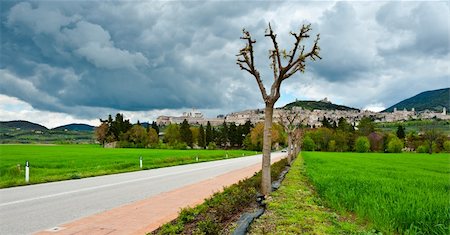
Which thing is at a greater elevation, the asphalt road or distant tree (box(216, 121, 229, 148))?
distant tree (box(216, 121, 229, 148))

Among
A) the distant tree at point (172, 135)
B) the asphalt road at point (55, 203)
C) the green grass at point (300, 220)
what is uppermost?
the distant tree at point (172, 135)

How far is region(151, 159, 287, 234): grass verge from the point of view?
20.3ft

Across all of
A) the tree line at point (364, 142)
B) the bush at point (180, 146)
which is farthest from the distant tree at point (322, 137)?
the bush at point (180, 146)

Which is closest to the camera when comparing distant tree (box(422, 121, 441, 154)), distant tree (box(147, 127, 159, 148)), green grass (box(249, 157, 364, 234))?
Answer: green grass (box(249, 157, 364, 234))

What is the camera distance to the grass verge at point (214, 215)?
6193 millimetres

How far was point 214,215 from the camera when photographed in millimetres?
7680

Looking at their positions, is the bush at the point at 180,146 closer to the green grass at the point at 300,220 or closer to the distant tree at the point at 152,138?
the distant tree at the point at 152,138

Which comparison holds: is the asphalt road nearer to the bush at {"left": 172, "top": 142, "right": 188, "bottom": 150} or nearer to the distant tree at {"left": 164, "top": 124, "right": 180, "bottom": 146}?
the bush at {"left": 172, "top": 142, "right": 188, "bottom": 150}

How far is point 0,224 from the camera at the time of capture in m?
7.75

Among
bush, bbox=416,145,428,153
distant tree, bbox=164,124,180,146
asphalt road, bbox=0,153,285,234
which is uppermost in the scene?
distant tree, bbox=164,124,180,146

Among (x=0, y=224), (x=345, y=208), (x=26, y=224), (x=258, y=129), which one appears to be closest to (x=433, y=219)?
(x=345, y=208)

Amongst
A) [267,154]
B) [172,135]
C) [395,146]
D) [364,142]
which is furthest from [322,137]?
[267,154]

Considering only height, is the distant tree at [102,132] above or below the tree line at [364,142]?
above

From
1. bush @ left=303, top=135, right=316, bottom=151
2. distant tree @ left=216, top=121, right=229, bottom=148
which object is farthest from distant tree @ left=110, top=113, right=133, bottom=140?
bush @ left=303, top=135, right=316, bottom=151
